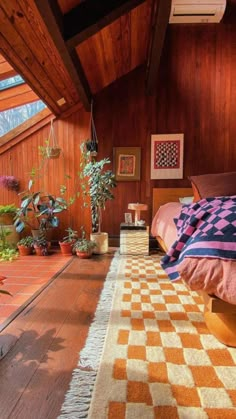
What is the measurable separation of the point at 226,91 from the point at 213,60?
1.51 ft

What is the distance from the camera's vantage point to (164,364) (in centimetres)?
110

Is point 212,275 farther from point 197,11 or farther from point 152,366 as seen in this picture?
point 197,11

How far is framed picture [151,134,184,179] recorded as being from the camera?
3457 mm

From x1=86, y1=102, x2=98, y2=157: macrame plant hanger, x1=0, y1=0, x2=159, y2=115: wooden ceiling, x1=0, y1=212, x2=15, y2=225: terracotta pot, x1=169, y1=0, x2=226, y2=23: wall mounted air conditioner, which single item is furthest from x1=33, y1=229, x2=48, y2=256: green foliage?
x1=169, y1=0, x2=226, y2=23: wall mounted air conditioner

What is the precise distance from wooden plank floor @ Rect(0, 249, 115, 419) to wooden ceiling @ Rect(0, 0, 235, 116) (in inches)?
76.8

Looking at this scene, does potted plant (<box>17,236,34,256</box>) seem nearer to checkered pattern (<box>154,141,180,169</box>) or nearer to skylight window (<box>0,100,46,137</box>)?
skylight window (<box>0,100,46,137</box>)

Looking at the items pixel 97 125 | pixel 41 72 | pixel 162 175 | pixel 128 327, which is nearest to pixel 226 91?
pixel 162 175

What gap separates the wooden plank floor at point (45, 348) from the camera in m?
0.92

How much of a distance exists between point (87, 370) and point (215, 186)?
2027mm

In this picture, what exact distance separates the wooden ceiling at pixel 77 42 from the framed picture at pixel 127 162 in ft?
2.56

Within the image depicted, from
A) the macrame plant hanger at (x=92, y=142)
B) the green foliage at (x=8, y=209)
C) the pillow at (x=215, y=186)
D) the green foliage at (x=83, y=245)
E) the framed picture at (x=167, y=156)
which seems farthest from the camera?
the framed picture at (x=167, y=156)

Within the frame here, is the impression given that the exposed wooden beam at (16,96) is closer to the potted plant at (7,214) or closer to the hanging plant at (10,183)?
the hanging plant at (10,183)

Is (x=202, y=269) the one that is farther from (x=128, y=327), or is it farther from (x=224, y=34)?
(x=224, y=34)

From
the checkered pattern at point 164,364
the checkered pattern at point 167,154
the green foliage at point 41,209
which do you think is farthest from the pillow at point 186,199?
the checkered pattern at point 164,364
